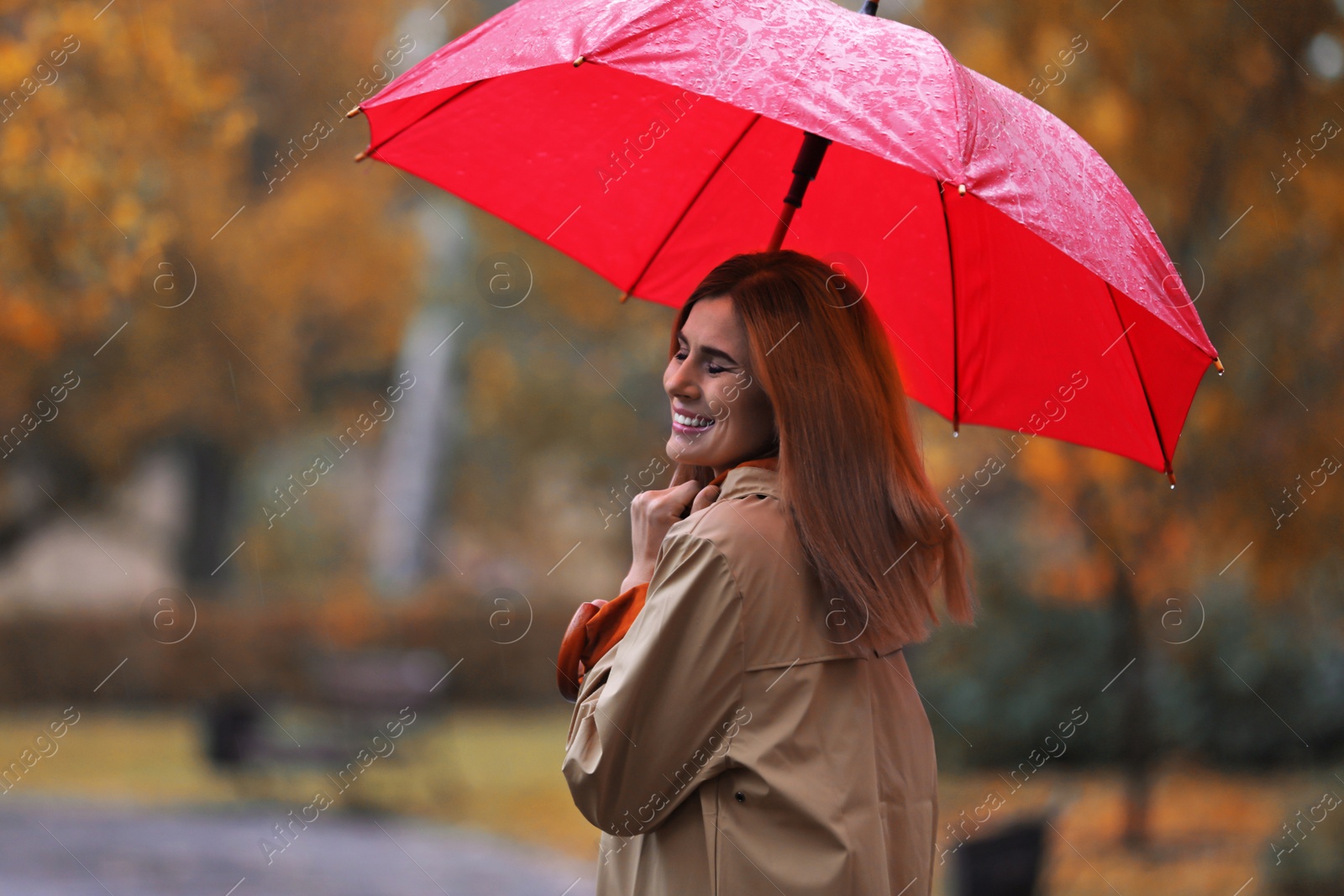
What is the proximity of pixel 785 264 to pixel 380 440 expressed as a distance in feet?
64.9

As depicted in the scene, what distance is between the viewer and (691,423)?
245 centimetres

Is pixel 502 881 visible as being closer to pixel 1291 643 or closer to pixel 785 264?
pixel 1291 643

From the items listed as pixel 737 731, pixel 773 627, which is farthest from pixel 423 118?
pixel 737 731

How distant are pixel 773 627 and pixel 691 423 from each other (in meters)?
0.48

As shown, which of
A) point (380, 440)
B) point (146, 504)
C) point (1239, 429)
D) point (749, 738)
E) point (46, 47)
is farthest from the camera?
point (146, 504)

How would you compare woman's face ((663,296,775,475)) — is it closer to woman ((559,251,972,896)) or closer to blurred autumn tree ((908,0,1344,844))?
woman ((559,251,972,896))

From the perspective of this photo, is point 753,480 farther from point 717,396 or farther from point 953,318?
point 953,318

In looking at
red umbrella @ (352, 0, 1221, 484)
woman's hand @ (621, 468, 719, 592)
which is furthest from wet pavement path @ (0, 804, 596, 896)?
woman's hand @ (621, 468, 719, 592)

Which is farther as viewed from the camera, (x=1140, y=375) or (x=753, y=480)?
(x=1140, y=375)

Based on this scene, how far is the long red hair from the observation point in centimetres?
220

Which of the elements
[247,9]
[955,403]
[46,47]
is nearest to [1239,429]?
[955,403]

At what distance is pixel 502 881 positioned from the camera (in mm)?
8883

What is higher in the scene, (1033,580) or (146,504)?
(1033,580)

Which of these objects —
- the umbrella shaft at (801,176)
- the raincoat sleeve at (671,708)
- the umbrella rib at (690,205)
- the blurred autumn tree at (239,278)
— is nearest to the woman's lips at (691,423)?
the raincoat sleeve at (671,708)
